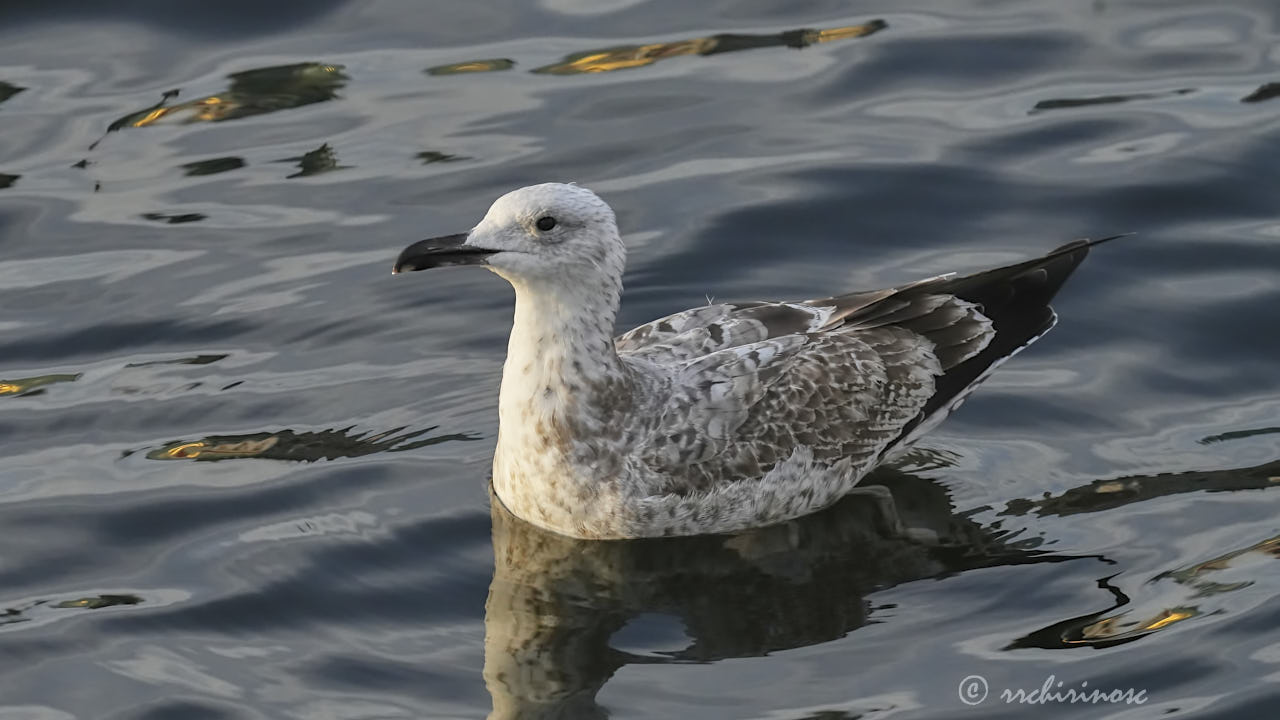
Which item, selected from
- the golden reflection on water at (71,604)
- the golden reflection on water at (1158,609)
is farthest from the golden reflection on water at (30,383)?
the golden reflection on water at (1158,609)

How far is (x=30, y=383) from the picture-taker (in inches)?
412

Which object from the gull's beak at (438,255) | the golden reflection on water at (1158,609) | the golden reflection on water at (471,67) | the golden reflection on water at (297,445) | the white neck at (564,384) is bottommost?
the golden reflection on water at (1158,609)

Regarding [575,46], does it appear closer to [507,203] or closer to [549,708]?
[507,203]

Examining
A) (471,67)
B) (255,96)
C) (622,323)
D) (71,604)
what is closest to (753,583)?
(622,323)

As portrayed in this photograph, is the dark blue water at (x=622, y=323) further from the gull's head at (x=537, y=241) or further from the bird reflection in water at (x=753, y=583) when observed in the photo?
the gull's head at (x=537, y=241)

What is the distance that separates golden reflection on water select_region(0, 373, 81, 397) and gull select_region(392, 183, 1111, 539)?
113 inches

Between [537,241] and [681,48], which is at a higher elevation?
[681,48]

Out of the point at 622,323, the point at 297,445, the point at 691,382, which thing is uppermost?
the point at 691,382

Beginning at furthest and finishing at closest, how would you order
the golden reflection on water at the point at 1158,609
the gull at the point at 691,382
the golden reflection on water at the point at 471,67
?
the golden reflection on water at the point at 471,67
the gull at the point at 691,382
the golden reflection on water at the point at 1158,609

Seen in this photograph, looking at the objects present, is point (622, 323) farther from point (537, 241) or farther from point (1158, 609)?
point (1158, 609)

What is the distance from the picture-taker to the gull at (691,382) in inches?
334

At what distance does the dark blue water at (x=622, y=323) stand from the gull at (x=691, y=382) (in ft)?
0.91

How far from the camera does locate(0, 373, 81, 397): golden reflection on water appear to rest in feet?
34.1

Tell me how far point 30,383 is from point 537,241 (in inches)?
143
